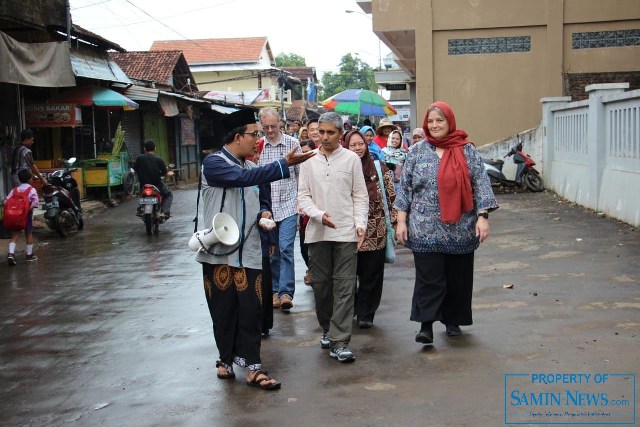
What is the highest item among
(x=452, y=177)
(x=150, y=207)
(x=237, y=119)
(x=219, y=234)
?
(x=237, y=119)

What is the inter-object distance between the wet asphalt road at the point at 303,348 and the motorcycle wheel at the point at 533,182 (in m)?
7.91

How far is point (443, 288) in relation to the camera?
19.2 ft

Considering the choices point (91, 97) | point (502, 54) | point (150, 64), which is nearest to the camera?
point (91, 97)

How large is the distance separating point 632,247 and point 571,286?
95.9 inches

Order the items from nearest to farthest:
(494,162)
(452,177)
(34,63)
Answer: (452,177) → (34,63) → (494,162)

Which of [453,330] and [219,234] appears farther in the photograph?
[453,330]

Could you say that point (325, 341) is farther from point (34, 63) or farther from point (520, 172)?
point (520, 172)

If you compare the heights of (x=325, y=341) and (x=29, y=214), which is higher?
(x=29, y=214)

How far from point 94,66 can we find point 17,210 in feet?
26.2

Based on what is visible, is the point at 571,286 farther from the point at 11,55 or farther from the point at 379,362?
the point at 11,55

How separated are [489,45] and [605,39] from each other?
2728mm

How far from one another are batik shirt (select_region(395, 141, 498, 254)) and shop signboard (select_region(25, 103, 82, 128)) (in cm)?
1230

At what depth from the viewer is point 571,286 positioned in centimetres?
769

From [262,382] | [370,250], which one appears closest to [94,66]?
[370,250]
